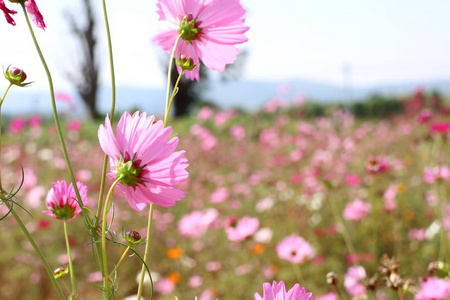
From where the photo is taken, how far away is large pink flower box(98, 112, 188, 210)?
0.34 metres

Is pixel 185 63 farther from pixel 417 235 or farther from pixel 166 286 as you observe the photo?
pixel 417 235

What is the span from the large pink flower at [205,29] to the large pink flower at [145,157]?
10 cm

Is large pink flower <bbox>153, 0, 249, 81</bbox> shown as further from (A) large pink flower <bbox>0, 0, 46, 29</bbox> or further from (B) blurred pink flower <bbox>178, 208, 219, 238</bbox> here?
(B) blurred pink flower <bbox>178, 208, 219, 238</bbox>

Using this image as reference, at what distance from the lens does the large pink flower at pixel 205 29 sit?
405 millimetres

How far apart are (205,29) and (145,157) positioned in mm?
136

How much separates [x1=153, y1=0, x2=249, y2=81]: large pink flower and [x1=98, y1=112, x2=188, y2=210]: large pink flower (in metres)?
0.10

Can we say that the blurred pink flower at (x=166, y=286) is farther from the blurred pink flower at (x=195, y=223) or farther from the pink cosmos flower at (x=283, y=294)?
the pink cosmos flower at (x=283, y=294)

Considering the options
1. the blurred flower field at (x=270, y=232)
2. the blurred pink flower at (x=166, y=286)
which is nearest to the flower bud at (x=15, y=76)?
the blurred flower field at (x=270, y=232)

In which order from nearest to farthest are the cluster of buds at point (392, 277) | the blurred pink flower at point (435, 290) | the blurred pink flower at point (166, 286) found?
the cluster of buds at point (392, 277) → the blurred pink flower at point (435, 290) → the blurred pink flower at point (166, 286)

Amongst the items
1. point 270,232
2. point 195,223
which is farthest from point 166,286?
point 270,232

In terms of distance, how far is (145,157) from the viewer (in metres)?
0.35

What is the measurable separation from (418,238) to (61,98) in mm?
2598

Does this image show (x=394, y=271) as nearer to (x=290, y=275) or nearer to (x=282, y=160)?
(x=290, y=275)

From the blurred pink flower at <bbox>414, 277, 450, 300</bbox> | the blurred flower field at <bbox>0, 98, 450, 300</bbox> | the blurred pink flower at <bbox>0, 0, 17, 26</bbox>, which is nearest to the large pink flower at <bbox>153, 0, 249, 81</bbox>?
the blurred pink flower at <bbox>0, 0, 17, 26</bbox>
